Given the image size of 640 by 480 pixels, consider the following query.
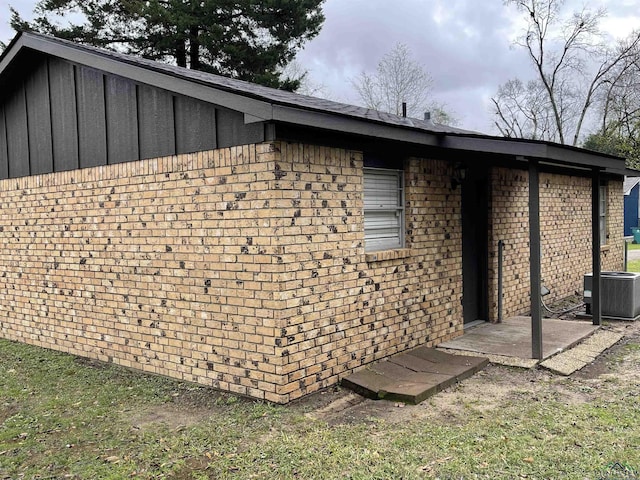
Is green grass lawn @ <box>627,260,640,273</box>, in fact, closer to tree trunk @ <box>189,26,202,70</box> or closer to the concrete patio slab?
the concrete patio slab

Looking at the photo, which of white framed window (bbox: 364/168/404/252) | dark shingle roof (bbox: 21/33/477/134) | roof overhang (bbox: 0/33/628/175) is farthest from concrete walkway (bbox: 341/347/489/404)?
dark shingle roof (bbox: 21/33/477/134)

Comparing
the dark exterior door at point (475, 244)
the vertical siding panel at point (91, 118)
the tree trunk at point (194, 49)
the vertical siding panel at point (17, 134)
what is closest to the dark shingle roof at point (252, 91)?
the vertical siding panel at point (91, 118)

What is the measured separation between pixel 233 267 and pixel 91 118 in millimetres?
3053

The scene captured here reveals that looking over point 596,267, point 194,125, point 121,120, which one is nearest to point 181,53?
point 121,120

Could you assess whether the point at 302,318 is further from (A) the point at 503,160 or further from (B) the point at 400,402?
(A) the point at 503,160

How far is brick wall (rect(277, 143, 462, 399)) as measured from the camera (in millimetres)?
5227

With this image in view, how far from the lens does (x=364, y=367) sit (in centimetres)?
605

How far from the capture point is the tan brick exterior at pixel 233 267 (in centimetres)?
521

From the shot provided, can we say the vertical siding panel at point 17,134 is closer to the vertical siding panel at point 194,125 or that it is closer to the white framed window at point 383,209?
the vertical siding panel at point 194,125

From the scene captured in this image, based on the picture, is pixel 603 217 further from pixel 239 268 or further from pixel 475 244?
pixel 239 268

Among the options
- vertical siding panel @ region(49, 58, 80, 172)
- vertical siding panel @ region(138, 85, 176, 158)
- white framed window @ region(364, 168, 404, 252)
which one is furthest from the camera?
vertical siding panel @ region(49, 58, 80, 172)

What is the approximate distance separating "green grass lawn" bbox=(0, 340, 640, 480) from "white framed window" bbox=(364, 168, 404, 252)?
185 cm

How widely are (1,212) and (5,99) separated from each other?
1.70 m

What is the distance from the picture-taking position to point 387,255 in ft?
20.8
